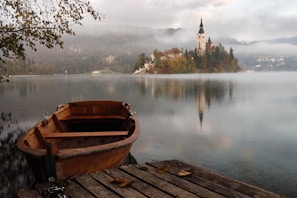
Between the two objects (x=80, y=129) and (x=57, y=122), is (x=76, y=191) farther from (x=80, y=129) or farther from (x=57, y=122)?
(x=80, y=129)

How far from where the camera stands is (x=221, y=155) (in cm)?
1369

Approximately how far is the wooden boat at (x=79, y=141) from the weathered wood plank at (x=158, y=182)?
1396 mm

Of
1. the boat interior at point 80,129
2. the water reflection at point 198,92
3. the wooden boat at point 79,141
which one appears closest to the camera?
the wooden boat at point 79,141

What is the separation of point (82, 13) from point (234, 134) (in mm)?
12079

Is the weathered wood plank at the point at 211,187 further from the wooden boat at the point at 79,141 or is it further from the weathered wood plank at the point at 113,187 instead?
the wooden boat at the point at 79,141

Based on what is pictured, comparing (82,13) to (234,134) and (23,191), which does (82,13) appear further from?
(234,134)

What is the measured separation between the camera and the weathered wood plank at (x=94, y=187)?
14.7 ft

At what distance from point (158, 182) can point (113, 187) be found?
0.73 metres

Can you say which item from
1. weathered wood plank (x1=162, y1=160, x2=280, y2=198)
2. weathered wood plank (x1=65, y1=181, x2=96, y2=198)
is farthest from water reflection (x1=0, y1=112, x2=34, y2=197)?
weathered wood plank (x1=162, y1=160, x2=280, y2=198)

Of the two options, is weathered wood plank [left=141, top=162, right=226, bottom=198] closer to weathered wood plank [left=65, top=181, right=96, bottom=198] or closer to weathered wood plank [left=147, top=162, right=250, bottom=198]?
weathered wood plank [left=147, top=162, right=250, bottom=198]

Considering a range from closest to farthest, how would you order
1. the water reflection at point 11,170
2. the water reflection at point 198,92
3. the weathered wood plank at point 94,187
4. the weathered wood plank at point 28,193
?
the weathered wood plank at point 28,193 < the weathered wood plank at point 94,187 < the water reflection at point 11,170 < the water reflection at point 198,92

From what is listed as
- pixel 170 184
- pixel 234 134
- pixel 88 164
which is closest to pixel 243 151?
pixel 234 134

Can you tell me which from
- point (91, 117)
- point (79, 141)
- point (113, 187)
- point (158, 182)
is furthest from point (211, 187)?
point (91, 117)

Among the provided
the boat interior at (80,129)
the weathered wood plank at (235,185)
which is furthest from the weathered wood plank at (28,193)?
the boat interior at (80,129)
